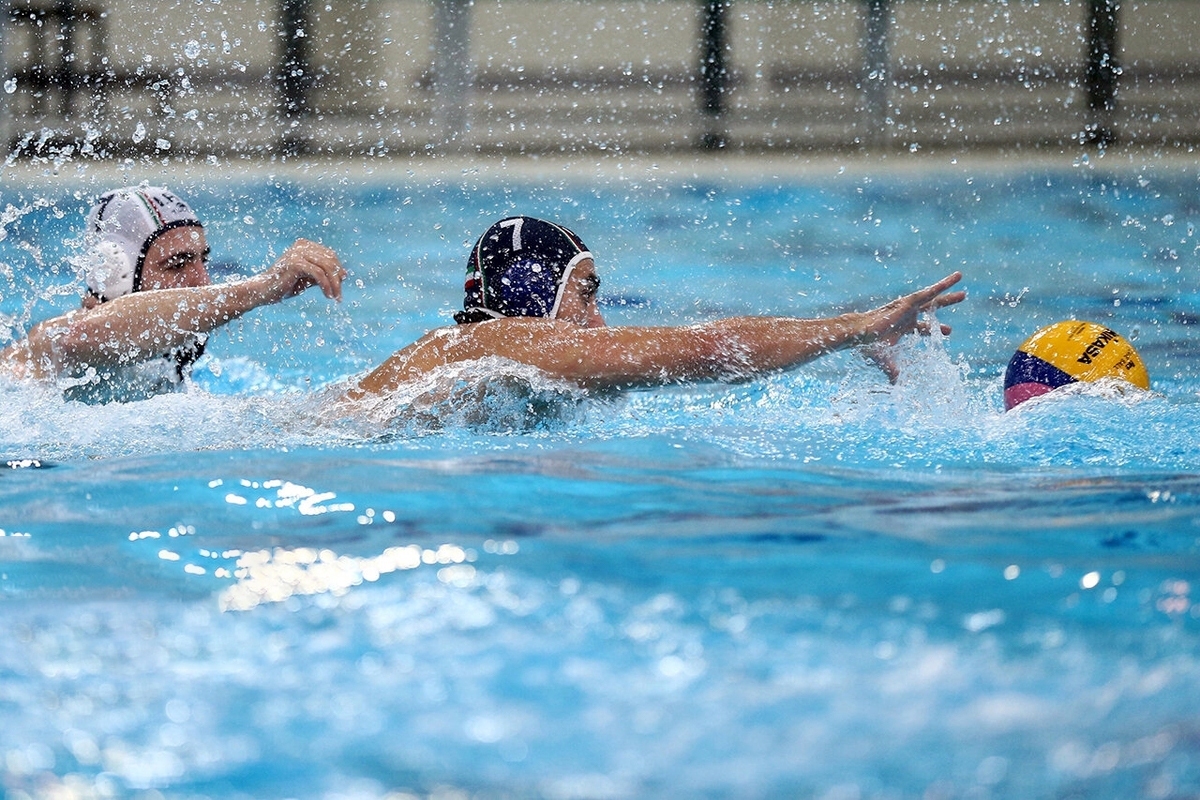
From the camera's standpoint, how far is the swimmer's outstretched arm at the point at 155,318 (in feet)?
11.0

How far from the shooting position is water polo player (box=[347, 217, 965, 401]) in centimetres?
332

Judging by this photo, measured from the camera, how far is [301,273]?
10.9ft

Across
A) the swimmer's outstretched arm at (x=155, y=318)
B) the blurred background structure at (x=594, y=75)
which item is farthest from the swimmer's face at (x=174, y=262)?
the blurred background structure at (x=594, y=75)

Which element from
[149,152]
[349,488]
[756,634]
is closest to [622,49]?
[149,152]

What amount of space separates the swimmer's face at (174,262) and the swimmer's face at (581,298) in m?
1.14

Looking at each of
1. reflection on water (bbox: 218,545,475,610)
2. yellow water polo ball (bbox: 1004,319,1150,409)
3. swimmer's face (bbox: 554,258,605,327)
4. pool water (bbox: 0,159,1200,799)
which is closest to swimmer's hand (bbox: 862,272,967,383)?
pool water (bbox: 0,159,1200,799)

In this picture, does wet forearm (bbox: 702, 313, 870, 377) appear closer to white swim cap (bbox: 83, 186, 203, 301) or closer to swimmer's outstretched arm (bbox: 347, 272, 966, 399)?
swimmer's outstretched arm (bbox: 347, 272, 966, 399)

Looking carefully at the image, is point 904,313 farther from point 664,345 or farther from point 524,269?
point 524,269

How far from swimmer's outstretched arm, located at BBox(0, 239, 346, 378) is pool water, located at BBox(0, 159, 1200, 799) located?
149mm

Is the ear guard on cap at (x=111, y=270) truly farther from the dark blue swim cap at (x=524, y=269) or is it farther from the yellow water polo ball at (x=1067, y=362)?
the yellow water polo ball at (x=1067, y=362)

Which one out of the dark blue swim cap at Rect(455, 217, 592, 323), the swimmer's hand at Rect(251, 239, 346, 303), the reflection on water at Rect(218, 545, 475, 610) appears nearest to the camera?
the reflection on water at Rect(218, 545, 475, 610)

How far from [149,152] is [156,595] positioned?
1004 centimetres

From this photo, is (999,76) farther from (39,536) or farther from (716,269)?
(39,536)

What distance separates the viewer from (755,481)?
280cm
